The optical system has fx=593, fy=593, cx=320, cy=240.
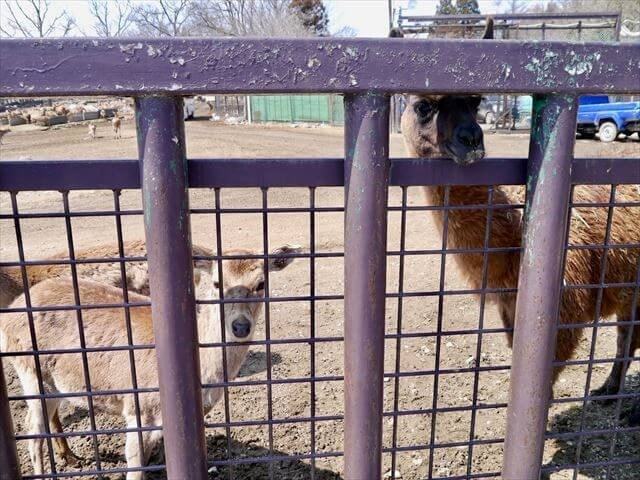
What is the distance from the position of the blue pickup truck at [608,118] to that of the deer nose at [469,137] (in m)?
20.5

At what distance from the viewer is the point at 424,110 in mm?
4496

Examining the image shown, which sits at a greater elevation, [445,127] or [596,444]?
[445,127]

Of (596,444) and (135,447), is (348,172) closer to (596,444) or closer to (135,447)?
(135,447)

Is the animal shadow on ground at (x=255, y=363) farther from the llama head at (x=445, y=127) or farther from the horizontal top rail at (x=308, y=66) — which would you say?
the horizontal top rail at (x=308, y=66)

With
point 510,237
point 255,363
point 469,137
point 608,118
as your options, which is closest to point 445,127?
point 469,137

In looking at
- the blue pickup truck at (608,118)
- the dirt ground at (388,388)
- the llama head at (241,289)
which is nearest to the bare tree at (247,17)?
the blue pickup truck at (608,118)

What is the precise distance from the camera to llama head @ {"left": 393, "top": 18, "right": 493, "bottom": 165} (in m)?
2.96

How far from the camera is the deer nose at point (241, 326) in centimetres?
381

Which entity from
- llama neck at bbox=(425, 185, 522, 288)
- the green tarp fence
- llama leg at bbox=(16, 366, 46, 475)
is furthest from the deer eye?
the green tarp fence

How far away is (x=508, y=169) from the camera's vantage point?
2.00 metres

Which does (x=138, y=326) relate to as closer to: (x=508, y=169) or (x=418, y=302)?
(x=508, y=169)

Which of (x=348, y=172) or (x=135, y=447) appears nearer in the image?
(x=348, y=172)

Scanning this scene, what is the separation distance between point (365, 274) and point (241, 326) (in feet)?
7.18

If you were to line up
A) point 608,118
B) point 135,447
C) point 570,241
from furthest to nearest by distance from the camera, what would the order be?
1. point 608,118
2. point 570,241
3. point 135,447
